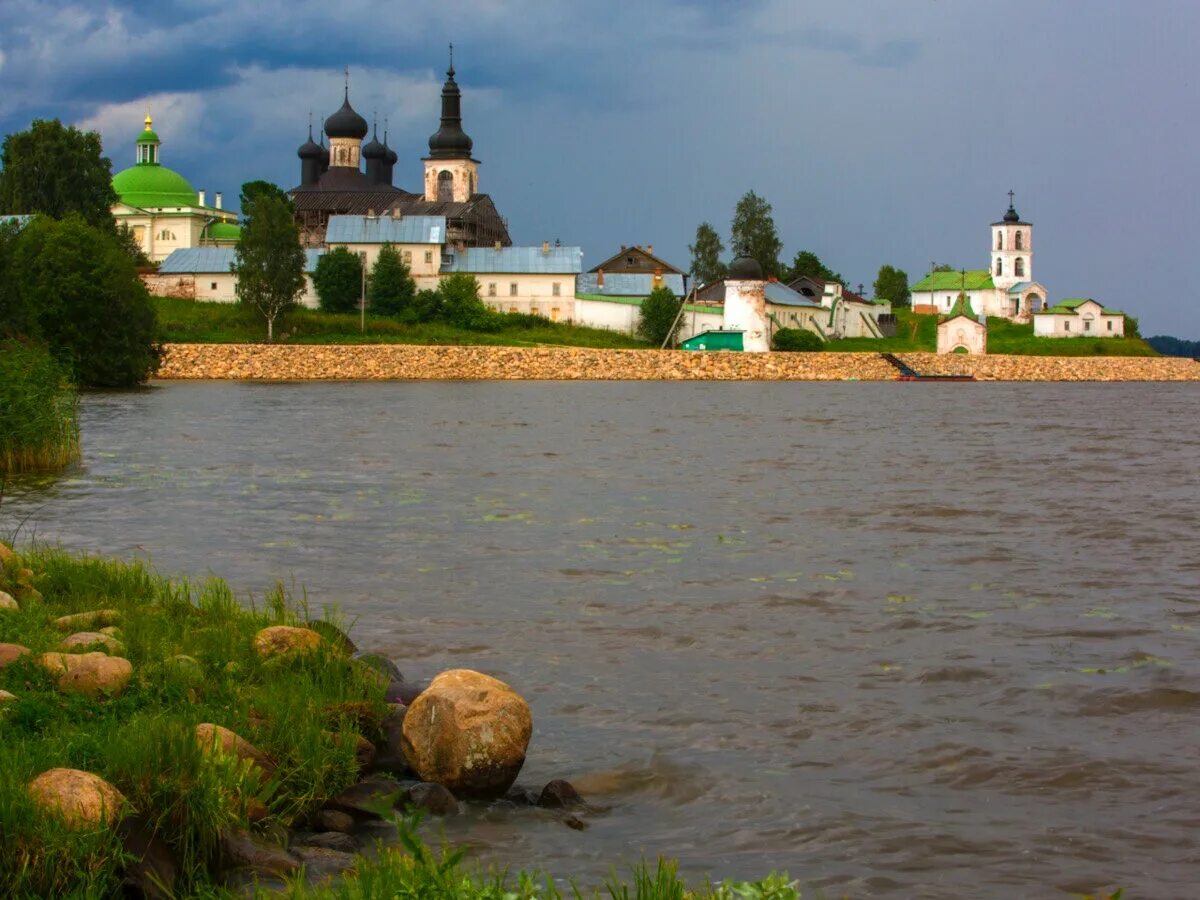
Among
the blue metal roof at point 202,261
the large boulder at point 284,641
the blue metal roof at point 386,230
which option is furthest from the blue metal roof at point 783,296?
the large boulder at point 284,641

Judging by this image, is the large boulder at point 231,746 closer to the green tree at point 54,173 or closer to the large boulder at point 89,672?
the large boulder at point 89,672

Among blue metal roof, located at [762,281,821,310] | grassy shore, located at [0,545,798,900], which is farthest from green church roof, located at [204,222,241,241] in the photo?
grassy shore, located at [0,545,798,900]

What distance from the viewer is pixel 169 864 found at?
551 centimetres

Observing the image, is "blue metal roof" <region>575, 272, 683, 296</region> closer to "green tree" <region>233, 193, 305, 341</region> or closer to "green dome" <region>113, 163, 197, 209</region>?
"green tree" <region>233, 193, 305, 341</region>

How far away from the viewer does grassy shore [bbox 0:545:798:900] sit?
506cm

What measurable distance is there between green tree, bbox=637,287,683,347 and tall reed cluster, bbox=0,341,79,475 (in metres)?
62.0

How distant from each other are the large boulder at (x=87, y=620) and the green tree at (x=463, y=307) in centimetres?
7061

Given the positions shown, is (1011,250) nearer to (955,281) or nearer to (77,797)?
(955,281)

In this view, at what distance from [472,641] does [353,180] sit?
Answer: 317 ft

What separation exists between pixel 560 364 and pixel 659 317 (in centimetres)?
1097

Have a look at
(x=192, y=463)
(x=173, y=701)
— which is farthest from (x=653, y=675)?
(x=192, y=463)

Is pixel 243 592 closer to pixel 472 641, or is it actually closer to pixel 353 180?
pixel 472 641

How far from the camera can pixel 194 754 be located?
5938 mm

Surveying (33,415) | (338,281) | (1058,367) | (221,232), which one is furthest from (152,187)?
(33,415)
